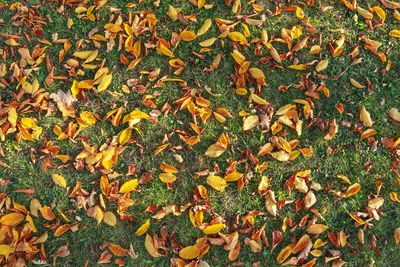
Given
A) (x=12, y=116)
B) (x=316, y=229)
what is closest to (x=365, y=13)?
(x=316, y=229)

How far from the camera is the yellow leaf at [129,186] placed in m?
3.13

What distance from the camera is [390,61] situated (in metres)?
3.31

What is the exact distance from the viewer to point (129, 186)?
3135 millimetres

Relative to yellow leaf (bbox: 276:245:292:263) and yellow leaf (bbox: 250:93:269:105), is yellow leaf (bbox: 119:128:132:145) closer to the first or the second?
yellow leaf (bbox: 250:93:269:105)

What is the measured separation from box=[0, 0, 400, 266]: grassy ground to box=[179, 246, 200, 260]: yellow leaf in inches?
1.8

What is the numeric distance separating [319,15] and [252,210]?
1.55 m

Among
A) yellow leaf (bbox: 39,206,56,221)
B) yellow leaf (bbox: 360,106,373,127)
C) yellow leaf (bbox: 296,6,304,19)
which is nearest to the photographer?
yellow leaf (bbox: 39,206,56,221)

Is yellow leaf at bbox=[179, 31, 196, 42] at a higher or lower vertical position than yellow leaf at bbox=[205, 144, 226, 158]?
higher

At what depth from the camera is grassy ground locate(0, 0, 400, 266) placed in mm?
3068

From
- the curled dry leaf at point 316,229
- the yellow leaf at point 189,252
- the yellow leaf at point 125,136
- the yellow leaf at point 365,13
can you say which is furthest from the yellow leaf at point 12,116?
the yellow leaf at point 365,13

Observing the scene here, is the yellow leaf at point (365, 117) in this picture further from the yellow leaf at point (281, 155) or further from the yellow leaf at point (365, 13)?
the yellow leaf at point (365, 13)

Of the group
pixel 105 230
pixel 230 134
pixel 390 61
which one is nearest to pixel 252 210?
pixel 230 134

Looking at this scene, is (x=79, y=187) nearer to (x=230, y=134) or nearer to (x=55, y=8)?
(x=230, y=134)

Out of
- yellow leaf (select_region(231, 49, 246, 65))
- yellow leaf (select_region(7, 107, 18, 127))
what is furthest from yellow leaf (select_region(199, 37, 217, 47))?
yellow leaf (select_region(7, 107, 18, 127))
